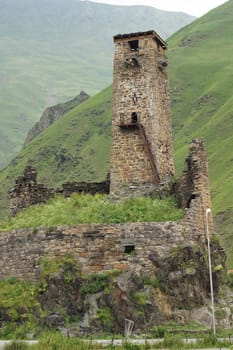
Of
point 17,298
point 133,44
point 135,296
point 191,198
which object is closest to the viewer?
point 135,296

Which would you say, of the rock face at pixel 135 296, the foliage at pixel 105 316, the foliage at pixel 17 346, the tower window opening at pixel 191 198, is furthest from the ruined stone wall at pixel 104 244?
the foliage at pixel 17 346

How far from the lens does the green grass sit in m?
35.2

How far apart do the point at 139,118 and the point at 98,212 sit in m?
7.29

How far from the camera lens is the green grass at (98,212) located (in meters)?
35.2

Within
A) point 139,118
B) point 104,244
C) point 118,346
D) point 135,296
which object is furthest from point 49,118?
point 118,346

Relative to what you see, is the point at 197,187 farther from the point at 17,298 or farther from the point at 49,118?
the point at 49,118

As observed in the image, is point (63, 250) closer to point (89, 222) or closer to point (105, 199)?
point (89, 222)

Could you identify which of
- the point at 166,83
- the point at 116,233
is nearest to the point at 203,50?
the point at 166,83

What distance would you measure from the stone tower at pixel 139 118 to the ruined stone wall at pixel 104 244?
6329 mm

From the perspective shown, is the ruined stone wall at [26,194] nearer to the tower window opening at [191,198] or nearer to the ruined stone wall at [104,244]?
the ruined stone wall at [104,244]

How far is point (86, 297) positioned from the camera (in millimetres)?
32469

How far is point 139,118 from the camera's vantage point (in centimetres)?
4062

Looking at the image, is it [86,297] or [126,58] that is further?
[126,58]

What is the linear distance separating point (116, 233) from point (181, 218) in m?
3.45
